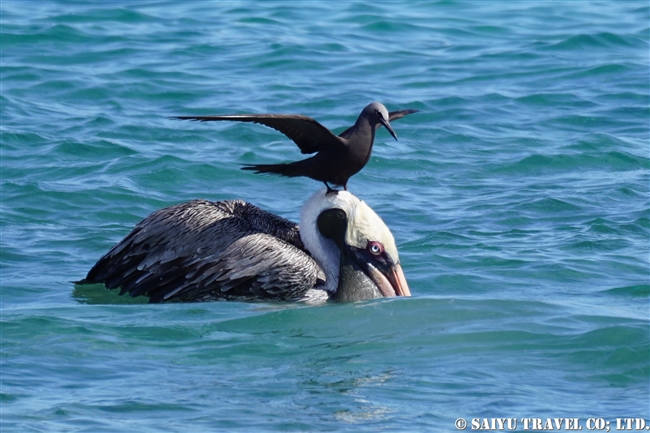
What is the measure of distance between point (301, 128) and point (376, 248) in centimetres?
110

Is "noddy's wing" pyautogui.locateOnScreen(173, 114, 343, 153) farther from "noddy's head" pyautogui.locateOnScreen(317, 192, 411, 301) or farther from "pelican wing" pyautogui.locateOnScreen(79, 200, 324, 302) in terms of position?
"pelican wing" pyautogui.locateOnScreen(79, 200, 324, 302)

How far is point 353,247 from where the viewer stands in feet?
29.3

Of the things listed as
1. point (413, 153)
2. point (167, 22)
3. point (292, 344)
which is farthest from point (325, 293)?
point (167, 22)

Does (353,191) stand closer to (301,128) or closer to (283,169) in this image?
(283,169)

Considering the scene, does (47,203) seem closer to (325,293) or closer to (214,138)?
(214,138)

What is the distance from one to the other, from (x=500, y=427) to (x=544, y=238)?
15.1ft

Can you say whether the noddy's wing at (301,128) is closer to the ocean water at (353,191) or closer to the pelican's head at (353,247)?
the pelican's head at (353,247)

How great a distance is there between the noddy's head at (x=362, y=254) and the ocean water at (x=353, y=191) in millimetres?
440

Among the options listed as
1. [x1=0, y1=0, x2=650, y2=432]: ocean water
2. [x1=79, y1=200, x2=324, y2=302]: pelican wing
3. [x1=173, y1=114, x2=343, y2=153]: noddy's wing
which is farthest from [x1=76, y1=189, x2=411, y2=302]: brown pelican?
[x1=173, y1=114, x2=343, y2=153]: noddy's wing

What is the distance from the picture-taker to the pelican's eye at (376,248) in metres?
8.88

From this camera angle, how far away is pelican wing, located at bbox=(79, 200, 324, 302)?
8664 mm

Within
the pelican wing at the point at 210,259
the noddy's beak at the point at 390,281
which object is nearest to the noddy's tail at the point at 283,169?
the pelican wing at the point at 210,259

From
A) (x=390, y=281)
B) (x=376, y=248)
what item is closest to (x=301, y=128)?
(x=376, y=248)

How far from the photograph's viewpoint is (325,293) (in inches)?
348
